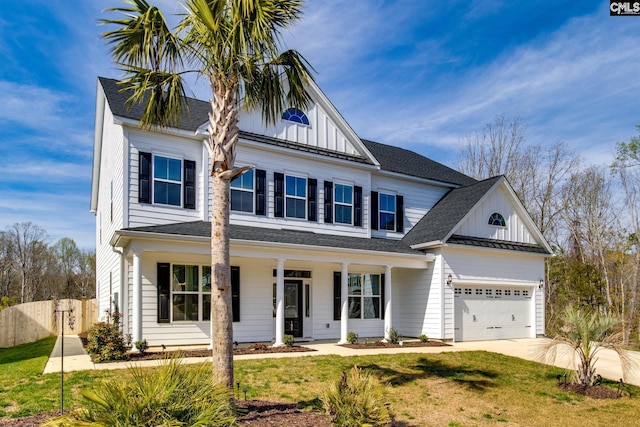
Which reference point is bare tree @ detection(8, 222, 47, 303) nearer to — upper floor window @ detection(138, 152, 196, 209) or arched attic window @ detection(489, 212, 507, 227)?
upper floor window @ detection(138, 152, 196, 209)

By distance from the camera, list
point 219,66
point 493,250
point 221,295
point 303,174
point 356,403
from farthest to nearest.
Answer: point 493,250 → point 303,174 → point 219,66 → point 221,295 → point 356,403

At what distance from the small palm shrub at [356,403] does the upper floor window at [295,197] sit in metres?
10.5

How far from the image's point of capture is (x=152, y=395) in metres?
4.53

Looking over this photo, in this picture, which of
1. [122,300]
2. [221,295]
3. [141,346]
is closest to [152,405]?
[221,295]

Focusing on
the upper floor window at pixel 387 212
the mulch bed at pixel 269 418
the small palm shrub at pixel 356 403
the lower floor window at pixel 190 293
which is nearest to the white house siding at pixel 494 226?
the upper floor window at pixel 387 212

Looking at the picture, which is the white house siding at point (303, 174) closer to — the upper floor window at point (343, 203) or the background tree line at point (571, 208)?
the upper floor window at point (343, 203)

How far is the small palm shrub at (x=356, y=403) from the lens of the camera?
5676 millimetres

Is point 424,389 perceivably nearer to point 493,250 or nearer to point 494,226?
point 493,250

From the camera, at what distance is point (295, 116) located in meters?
16.7

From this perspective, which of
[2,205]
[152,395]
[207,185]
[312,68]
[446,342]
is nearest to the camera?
[152,395]

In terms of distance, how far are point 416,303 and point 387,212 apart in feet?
12.3

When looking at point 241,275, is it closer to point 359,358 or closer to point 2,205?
point 359,358

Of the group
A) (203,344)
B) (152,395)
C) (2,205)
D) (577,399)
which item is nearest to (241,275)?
(203,344)

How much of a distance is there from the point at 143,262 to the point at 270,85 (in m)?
7.57
